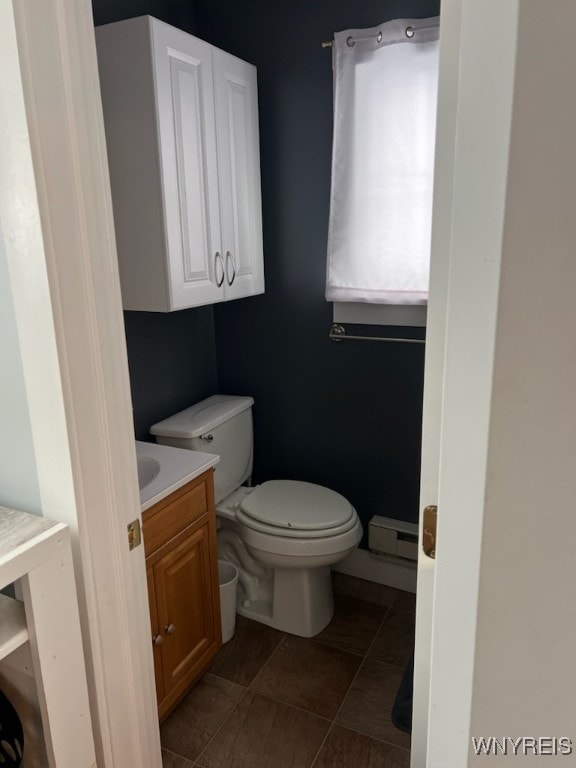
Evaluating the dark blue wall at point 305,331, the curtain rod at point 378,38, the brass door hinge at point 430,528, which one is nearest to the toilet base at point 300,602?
the dark blue wall at point 305,331

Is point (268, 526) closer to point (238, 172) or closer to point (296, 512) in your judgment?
point (296, 512)

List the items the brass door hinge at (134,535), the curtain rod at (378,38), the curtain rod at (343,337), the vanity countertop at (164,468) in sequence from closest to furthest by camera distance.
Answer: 1. the brass door hinge at (134,535)
2. the vanity countertop at (164,468)
3. the curtain rod at (378,38)
4. the curtain rod at (343,337)

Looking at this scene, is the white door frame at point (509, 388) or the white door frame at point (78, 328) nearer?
the white door frame at point (509, 388)

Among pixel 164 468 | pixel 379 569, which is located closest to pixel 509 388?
pixel 164 468

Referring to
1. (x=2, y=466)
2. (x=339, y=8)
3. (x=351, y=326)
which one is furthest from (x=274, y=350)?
(x=2, y=466)

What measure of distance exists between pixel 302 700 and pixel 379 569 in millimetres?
667

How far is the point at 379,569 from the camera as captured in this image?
2.38 meters

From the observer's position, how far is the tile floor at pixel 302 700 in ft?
5.44

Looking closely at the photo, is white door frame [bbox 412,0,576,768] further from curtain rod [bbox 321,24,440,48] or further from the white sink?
curtain rod [bbox 321,24,440,48]

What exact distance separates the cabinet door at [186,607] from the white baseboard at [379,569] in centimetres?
72

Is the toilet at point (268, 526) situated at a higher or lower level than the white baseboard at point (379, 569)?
higher

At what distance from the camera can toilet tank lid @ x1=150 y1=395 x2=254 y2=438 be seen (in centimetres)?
205

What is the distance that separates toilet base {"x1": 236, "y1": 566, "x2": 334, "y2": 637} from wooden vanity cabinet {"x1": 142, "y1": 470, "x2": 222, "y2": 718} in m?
0.30

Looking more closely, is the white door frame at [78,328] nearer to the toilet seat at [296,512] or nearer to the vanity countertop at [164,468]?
the vanity countertop at [164,468]
